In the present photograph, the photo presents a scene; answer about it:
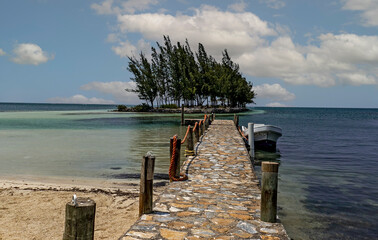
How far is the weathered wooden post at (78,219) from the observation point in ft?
10.8

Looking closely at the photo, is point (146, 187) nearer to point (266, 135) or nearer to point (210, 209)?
point (210, 209)

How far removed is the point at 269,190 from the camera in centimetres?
546

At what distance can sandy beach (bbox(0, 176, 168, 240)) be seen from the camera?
653 cm

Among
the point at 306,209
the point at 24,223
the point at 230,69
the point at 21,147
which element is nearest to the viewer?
the point at 24,223

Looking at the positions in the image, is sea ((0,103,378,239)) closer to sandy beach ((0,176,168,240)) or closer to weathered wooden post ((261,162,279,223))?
sandy beach ((0,176,168,240))

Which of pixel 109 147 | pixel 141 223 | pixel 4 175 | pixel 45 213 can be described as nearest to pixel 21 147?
pixel 109 147

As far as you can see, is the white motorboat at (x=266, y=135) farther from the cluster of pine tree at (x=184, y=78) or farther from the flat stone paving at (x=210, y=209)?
the cluster of pine tree at (x=184, y=78)

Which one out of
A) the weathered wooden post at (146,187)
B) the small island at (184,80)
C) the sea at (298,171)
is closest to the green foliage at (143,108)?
the small island at (184,80)

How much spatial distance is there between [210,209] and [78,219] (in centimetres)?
334

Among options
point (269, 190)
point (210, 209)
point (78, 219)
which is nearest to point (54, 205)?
point (210, 209)

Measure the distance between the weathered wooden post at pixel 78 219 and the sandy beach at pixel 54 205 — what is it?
118 inches

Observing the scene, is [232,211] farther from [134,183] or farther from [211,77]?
[211,77]

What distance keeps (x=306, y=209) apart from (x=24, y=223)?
7326 millimetres

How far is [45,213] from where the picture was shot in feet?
24.6
